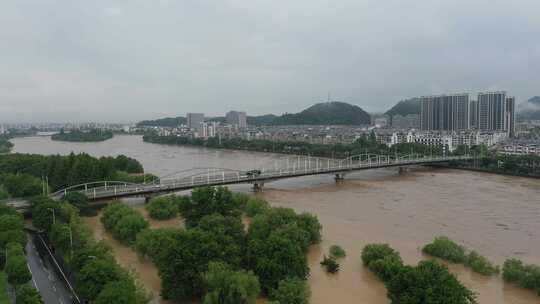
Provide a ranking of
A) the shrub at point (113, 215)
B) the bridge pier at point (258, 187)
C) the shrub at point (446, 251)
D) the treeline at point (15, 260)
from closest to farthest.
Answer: the treeline at point (15, 260) → the shrub at point (446, 251) → the shrub at point (113, 215) → the bridge pier at point (258, 187)

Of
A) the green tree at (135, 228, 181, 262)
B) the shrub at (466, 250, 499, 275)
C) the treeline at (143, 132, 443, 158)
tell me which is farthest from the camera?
the treeline at (143, 132, 443, 158)

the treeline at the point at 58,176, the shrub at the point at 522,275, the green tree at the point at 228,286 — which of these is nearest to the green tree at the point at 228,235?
the green tree at the point at 228,286

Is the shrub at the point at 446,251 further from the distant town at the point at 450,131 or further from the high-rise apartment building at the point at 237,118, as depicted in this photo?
the high-rise apartment building at the point at 237,118

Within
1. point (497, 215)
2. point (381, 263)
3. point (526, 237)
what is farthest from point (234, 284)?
point (497, 215)

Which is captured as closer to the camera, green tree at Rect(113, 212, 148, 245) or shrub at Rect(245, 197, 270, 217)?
green tree at Rect(113, 212, 148, 245)

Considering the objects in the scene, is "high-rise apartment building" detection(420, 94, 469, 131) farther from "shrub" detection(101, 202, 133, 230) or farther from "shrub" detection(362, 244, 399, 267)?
"shrub" detection(101, 202, 133, 230)

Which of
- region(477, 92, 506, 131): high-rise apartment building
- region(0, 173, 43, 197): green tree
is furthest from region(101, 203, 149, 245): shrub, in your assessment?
region(477, 92, 506, 131): high-rise apartment building

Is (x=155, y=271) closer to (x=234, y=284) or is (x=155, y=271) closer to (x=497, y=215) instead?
(x=234, y=284)
